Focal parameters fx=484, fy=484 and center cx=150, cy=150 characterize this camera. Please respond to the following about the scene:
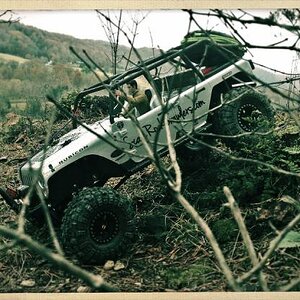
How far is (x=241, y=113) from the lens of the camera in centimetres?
399

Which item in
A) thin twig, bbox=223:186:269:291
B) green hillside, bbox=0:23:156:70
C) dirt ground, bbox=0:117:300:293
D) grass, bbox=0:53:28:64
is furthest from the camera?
grass, bbox=0:53:28:64

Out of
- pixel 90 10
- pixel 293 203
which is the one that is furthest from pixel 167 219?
pixel 90 10

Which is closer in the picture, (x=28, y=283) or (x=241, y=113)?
(x=28, y=283)

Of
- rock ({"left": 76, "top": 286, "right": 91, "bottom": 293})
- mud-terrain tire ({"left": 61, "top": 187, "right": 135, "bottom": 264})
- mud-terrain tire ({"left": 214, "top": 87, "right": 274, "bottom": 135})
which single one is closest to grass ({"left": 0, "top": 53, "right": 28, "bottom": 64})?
mud-terrain tire ({"left": 61, "top": 187, "right": 135, "bottom": 264})

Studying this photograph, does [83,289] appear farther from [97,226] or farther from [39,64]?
[39,64]

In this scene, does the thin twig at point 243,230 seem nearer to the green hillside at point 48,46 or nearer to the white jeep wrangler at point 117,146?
the white jeep wrangler at point 117,146

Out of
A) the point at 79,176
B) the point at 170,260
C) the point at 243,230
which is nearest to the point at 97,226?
the point at 79,176

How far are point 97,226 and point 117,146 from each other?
61cm

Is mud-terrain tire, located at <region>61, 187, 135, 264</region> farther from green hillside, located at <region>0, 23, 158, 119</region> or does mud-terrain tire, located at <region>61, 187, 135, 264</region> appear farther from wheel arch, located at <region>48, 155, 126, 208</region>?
green hillside, located at <region>0, 23, 158, 119</region>

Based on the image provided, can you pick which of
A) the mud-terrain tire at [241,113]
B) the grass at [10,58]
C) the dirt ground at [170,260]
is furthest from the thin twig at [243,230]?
the grass at [10,58]

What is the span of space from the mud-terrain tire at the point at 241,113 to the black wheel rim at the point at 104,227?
3.90ft

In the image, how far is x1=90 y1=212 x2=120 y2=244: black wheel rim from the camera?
3.32m

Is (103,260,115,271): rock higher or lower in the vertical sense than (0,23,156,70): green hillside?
lower

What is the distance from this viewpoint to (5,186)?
150 inches
